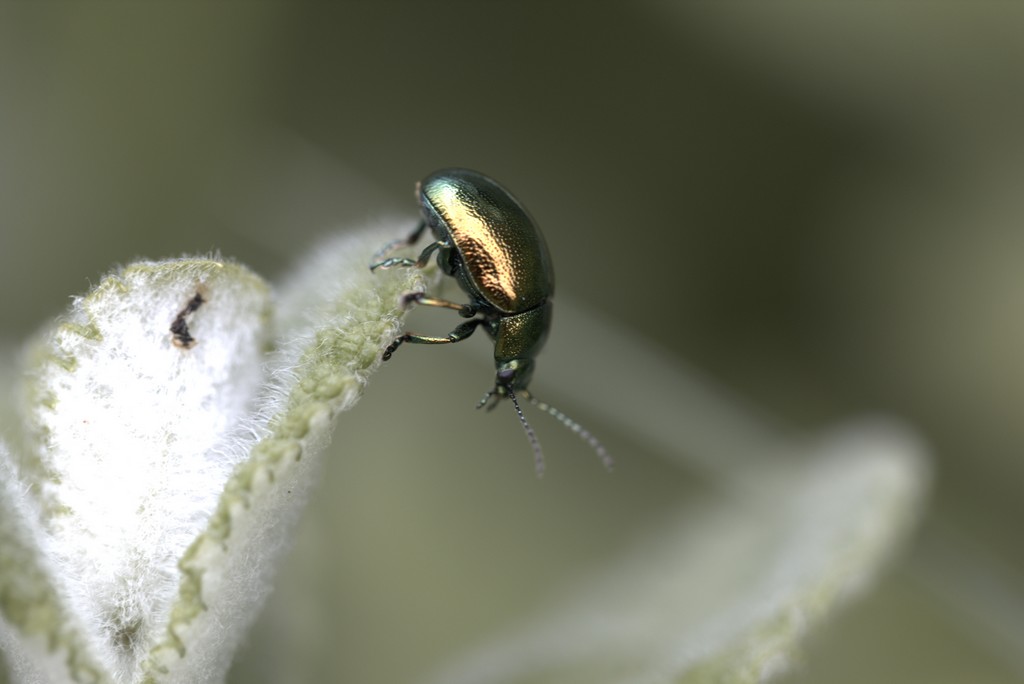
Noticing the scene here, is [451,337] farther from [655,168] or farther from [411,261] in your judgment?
[655,168]

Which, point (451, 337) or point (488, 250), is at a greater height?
point (488, 250)

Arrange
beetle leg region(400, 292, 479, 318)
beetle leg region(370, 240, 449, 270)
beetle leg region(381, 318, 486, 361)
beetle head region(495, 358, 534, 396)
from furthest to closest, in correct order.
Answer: beetle head region(495, 358, 534, 396) → beetle leg region(381, 318, 486, 361) → beetle leg region(370, 240, 449, 270) → beetle leg region(400, 292, 479, 318)

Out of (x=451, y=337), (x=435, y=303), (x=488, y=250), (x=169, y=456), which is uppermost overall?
(x=488, y=250)

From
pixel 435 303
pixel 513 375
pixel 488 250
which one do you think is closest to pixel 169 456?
pixel 435 303

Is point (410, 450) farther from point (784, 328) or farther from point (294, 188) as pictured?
point (784, 328)

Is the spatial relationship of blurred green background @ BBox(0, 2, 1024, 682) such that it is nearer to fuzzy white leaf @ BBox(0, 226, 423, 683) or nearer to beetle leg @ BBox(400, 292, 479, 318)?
beetle leg @ BBox(400, 292, 479, 318)

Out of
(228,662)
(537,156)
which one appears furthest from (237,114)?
(228,662)

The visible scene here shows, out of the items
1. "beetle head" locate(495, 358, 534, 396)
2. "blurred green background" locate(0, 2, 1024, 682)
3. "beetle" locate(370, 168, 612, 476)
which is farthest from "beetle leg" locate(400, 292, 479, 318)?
"blurred green background" locate(0, 2, 1024, 682)
